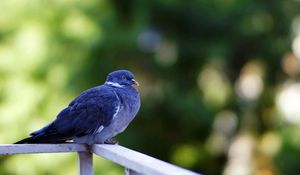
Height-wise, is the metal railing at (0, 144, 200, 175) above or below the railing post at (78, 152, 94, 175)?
above

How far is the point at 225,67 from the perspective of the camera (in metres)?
7.59

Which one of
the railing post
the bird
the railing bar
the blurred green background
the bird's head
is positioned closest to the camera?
the railing bar

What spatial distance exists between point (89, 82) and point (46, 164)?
815 mm

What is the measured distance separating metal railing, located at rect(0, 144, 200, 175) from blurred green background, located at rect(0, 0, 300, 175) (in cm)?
373

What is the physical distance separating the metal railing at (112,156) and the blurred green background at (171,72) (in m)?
3.73

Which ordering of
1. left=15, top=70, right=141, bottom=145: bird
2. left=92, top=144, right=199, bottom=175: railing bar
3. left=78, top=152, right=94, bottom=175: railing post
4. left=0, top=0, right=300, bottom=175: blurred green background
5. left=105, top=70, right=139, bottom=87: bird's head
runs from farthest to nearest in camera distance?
left=0, top=0, right=300, bottom=175: blurred green background, left=105, top=70, right=139, bottom=87: bird's head, left=15, top=70, right=141, bottom=145: bird, left=78, top=152, right=94, bottom=175: railing post, left=92, top=144, right=199, bottom=175: railing bar

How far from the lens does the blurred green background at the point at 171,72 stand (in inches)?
242

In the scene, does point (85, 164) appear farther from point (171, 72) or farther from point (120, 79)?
point (171, 72)

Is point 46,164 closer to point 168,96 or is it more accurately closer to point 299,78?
point 168,96

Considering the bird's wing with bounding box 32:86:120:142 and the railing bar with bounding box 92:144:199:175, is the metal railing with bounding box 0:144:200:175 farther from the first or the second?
the bird's wing with bounding box 32:86:120:142

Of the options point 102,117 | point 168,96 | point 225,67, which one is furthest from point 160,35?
point 102,117

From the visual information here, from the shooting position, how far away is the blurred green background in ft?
20.1

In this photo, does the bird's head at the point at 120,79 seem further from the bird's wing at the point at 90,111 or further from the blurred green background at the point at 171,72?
the blurred green background at the point at 171,72

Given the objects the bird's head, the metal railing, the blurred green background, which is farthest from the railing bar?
the blurred green background
